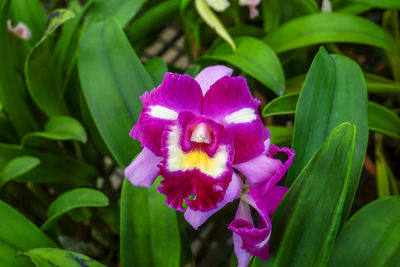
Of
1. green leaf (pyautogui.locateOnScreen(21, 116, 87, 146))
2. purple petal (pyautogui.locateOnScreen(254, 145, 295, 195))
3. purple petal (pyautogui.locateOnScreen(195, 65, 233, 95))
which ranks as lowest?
green leaf (pyautogui.locateOnScreen(21, 116, 87, 146))

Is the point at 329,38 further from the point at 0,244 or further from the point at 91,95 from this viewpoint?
the point at 0,244

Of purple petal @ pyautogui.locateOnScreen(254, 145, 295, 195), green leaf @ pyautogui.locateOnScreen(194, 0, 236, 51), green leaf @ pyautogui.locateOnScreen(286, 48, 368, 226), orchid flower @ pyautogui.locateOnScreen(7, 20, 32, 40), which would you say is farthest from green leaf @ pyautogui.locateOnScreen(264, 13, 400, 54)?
orchid flower @ pyautogui.locateOnScreen(7, 20, 32, 40)

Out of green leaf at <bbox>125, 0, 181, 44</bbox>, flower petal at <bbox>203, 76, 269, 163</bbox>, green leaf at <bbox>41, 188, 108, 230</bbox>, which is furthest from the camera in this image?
green leaf at <bbox>125, 0, 181, 44</bbox>

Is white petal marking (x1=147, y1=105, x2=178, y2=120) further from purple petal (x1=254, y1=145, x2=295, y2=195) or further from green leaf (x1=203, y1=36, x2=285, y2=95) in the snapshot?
green leaf (x1=203, y1=36, x2=285, y2=95)

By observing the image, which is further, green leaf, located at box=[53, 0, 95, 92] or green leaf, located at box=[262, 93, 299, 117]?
green leaf, located at box=[53, 0, 95, 92]

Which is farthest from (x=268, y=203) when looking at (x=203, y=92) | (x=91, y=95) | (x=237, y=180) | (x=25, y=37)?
(x=25, y=37)

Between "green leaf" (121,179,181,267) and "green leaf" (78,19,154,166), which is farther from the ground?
"green leaf" (78,19,154,166)
